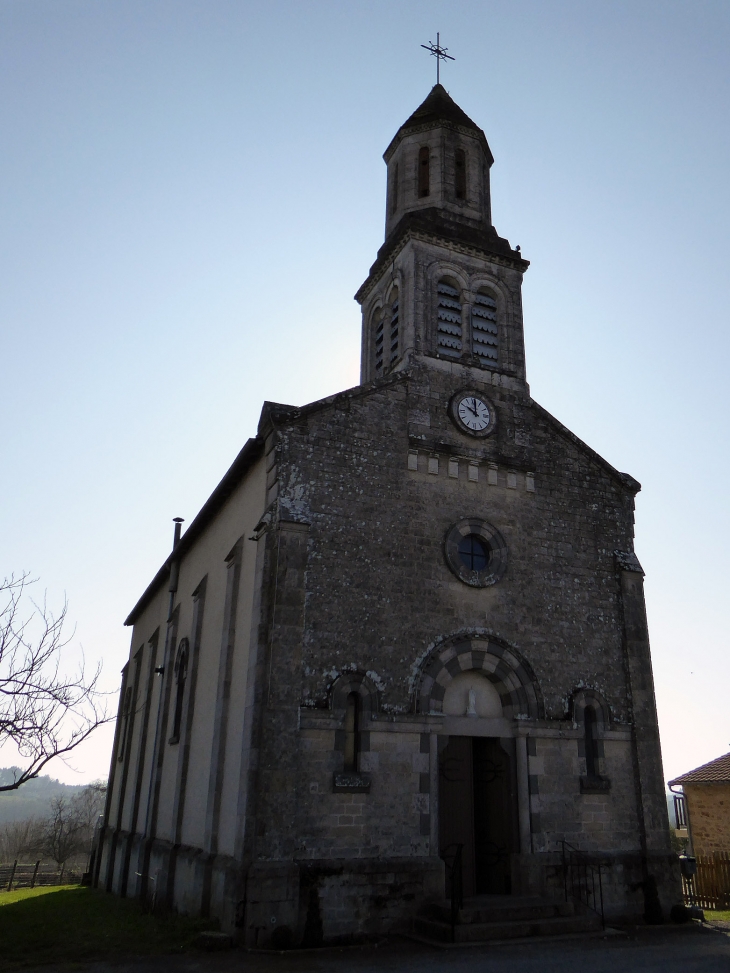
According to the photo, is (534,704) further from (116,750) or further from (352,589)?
(116,750)

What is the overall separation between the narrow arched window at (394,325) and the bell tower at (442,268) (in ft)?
0.09

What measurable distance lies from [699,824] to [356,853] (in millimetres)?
16954

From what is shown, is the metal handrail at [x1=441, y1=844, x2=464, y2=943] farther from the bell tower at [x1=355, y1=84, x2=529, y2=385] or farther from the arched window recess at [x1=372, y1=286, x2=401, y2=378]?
the arched window recess at [x1=372, y1=286, x2=401, y2=378]

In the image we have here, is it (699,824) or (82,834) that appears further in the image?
(82,834)

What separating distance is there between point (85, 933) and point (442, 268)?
14966 millimetres

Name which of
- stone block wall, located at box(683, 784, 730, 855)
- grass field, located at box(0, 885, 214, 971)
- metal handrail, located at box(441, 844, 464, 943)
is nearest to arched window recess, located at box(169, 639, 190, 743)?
grass field, located at box(0, 885, 214, 971)

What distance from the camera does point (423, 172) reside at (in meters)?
19.4

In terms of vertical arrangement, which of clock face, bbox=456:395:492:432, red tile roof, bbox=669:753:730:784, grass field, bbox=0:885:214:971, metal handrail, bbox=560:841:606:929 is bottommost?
grass field, bbox=0:885:214:971

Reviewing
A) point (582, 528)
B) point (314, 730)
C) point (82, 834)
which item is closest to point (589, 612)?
point (582, 528)

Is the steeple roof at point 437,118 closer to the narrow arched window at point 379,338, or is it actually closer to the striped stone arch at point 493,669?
the narrow arched window at point 379,338

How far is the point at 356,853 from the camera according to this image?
38.5 ft

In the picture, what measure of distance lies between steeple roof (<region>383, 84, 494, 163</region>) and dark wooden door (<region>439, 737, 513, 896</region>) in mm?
15106

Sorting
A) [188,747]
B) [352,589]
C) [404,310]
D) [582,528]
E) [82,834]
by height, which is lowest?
[82,834]

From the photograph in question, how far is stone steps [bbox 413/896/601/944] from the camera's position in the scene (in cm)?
1092
